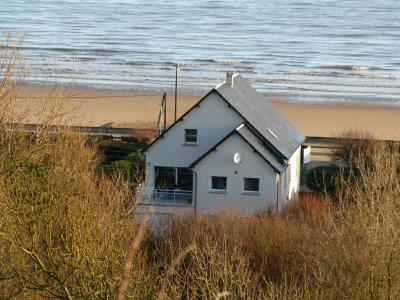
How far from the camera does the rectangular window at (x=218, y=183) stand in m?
33.7

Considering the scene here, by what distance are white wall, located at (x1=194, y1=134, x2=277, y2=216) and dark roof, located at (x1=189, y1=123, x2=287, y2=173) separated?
13 centimetres

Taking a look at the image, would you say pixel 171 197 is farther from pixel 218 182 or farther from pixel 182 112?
pixel 182 112

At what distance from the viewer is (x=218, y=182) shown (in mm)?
33812

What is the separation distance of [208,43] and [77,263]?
7326cm

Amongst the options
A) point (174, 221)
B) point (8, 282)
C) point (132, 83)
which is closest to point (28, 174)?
point (8, 282)

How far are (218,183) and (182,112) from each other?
63.4ft

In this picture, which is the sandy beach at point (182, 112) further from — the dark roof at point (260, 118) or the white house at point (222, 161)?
the white house at point (222, 161)

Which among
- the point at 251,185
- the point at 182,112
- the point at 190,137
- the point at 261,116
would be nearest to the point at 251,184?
the point at 251,185

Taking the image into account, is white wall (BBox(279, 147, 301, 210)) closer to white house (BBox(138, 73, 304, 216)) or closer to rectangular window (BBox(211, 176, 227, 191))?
white house (BBox(138, 73, 304, 216))

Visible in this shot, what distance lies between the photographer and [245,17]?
118000 mm

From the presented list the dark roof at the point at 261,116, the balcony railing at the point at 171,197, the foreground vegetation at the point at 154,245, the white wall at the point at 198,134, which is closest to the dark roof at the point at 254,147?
the dark roof at the point at 261,116

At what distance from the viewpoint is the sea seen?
65000mm

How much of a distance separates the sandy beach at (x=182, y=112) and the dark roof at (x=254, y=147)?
14.6 metres

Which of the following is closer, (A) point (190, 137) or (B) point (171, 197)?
(B) point (171, 197)
